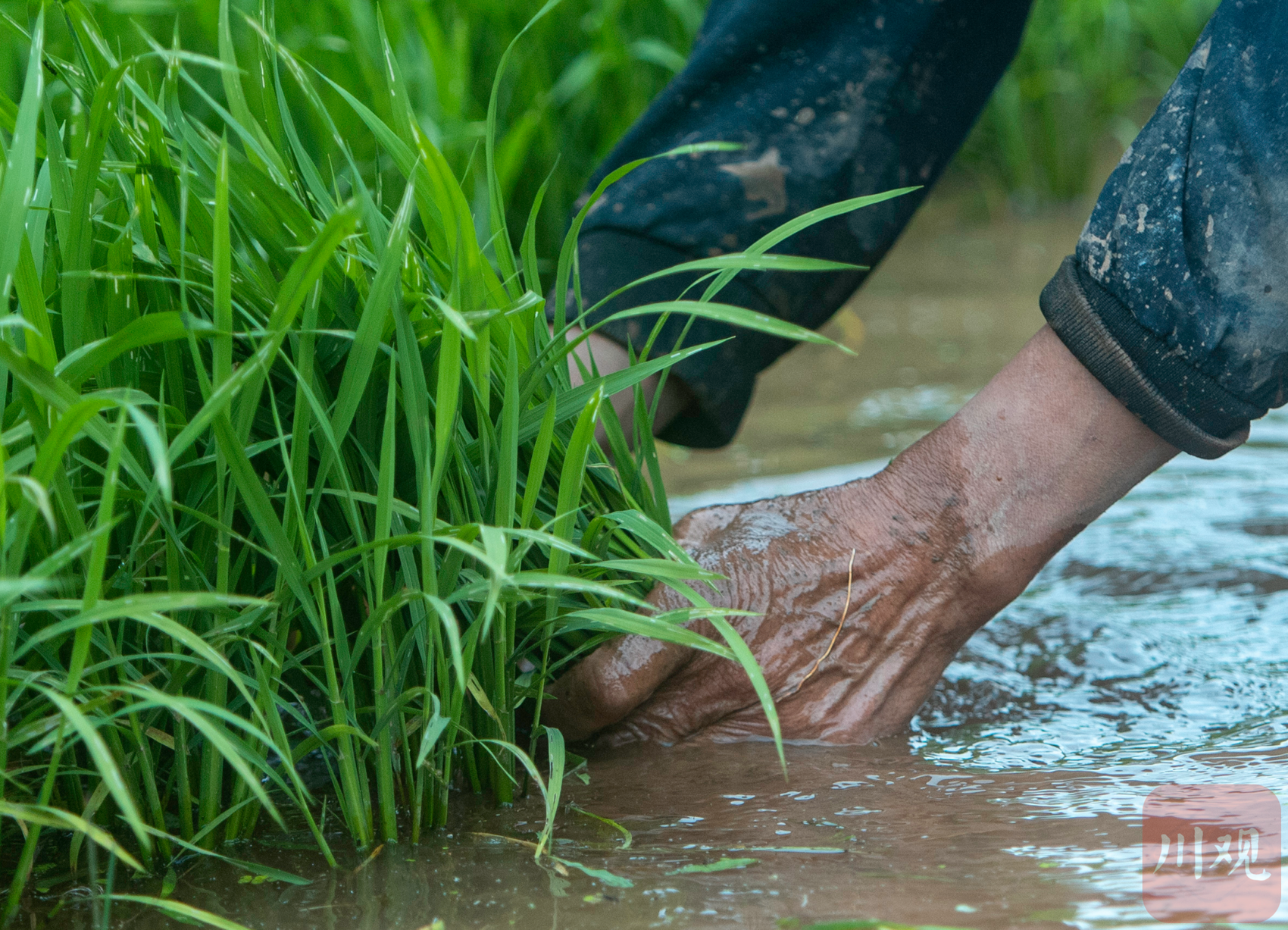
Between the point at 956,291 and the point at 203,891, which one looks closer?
the point at 203,891

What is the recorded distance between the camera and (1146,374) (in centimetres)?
100

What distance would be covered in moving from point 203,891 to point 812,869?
395mm

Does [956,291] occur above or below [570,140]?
below

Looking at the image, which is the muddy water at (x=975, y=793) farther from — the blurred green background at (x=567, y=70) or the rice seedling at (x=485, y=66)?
the rice seedling at (x=485, y=66)

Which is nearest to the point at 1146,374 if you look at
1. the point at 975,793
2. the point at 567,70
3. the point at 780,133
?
the point at 975,793

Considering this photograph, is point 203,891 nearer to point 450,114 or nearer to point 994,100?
point 450,114

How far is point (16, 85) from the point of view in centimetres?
229

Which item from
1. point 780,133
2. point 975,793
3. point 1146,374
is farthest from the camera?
point 780,133

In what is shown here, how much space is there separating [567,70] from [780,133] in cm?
151

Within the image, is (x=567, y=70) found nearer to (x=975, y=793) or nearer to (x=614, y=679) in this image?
(x=614, y=679)

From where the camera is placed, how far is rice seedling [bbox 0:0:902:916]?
681 mm

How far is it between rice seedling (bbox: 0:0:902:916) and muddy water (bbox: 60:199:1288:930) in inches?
2.0

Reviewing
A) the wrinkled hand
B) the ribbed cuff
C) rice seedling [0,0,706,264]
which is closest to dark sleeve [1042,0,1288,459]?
the ribbed cuff

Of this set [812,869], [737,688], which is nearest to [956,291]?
[737,688]
